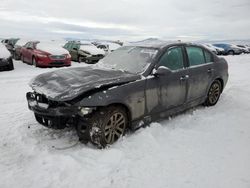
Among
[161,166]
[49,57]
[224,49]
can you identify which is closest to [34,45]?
[49,57]

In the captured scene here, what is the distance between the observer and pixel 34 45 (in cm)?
1395

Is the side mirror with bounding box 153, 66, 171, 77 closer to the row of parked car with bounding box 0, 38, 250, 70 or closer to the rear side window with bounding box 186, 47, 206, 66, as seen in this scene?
the rear side window with bounding box 186, 47, 206, 66

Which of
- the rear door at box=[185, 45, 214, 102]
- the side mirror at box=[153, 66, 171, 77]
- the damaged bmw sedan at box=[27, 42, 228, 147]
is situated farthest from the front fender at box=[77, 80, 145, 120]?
the rear door at box=[185, 45, 214, 102]

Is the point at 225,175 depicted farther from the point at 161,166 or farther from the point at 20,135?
the point at 20,135

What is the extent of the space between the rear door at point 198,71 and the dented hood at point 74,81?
1526 mm

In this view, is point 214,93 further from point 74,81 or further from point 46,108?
point 46,108

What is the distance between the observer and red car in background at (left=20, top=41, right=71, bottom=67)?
12727 millimetres

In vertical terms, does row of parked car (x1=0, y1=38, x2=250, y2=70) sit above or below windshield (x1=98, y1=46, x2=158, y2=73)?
below

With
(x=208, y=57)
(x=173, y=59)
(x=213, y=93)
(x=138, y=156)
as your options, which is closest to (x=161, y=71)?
(x=173, y=59)

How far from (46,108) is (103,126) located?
2.86 ft

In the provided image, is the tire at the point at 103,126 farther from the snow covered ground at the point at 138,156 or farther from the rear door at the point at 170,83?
the rear door at the point at 170,83

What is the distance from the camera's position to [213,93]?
6.11m

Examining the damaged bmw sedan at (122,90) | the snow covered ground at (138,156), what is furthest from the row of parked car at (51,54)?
the snow covered ground at (138,156)

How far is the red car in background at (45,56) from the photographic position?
41.8ft
